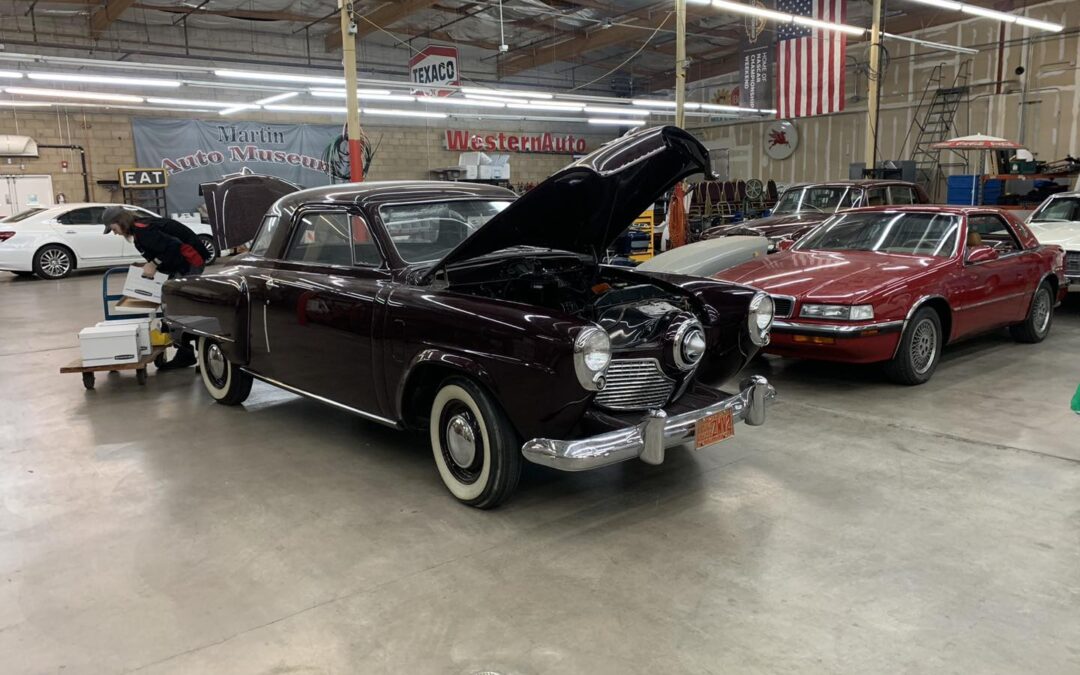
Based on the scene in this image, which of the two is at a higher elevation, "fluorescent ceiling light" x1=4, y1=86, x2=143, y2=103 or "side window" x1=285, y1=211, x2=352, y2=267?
"fluorescent ceiling light" x1=4, y1=86, x2=143, y2=103

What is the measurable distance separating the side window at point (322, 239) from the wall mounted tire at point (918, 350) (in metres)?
4.03

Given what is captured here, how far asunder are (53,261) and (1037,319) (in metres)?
16.5

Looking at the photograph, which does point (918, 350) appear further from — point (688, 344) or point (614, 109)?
point (614, 109)

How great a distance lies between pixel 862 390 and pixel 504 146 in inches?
866

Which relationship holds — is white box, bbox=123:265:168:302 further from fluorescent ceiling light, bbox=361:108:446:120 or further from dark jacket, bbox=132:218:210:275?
fluorescent ceiling light, bbox=361:108:446:120

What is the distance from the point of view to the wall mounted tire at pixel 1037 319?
721 centimetres

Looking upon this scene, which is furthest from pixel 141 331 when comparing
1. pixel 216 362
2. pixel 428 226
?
Result: pixel 428 226

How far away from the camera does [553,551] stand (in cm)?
328

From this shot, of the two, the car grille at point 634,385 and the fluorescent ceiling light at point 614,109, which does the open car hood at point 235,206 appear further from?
the fluorescent ceiling light at point 614,109

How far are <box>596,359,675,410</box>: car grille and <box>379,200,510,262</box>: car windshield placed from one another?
4.35 feet

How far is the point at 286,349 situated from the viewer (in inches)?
184

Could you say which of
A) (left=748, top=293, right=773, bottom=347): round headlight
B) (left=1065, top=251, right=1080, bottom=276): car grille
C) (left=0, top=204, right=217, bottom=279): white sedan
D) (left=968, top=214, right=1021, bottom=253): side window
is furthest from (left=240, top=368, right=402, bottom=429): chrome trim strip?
(left=0, top=204, right=217, bottom=279): white sedan

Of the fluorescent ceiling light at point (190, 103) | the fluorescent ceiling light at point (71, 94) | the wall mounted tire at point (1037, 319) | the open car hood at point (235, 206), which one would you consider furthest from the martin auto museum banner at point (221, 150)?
the wall mounted tire at point (1037, 319)

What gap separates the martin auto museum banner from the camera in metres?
19.3
